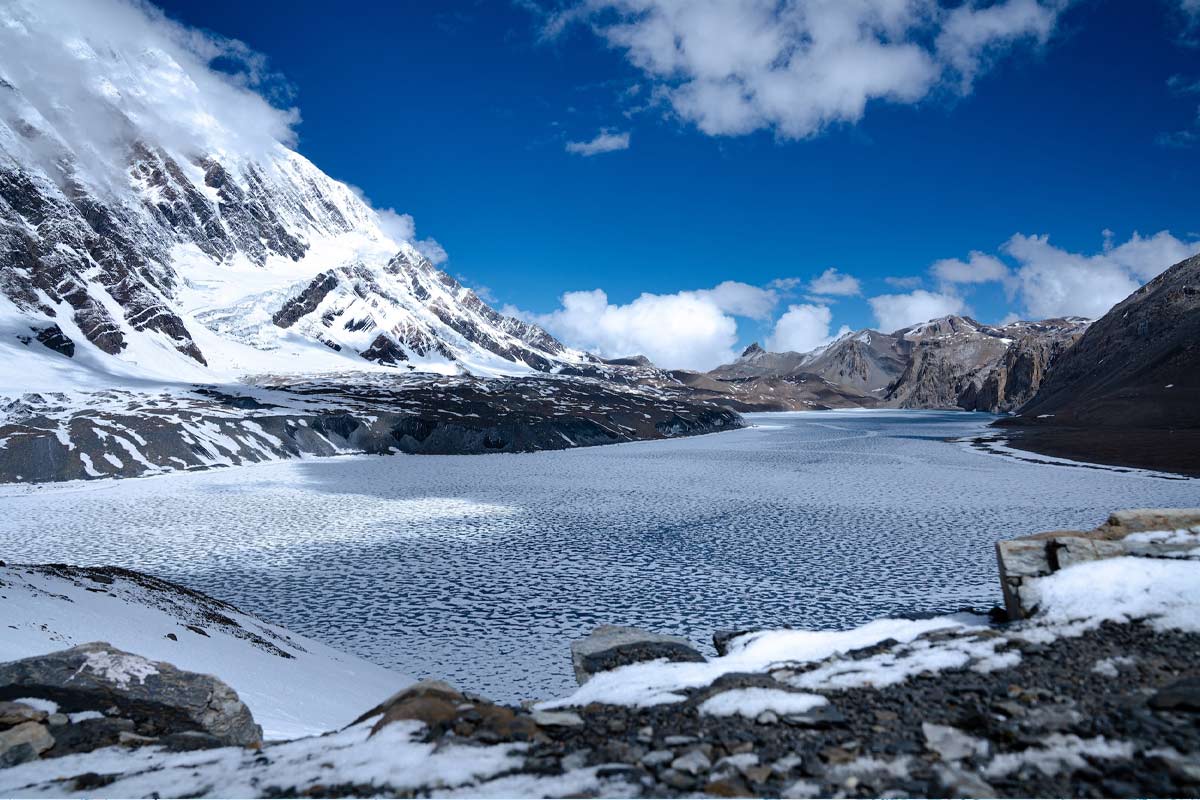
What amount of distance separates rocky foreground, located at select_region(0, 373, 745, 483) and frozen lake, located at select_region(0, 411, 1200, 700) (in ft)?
24.9

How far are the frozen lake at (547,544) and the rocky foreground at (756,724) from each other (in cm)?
728

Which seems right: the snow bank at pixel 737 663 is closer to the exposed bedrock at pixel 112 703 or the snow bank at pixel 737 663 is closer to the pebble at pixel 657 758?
the pebble at pixel 657 758

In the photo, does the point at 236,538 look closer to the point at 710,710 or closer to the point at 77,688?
the point at 77,688

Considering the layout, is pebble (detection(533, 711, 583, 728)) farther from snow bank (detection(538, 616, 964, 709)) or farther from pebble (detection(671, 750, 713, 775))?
pebble (detection(671, 750, 713, 775))

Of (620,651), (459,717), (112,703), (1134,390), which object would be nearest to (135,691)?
(112,703)

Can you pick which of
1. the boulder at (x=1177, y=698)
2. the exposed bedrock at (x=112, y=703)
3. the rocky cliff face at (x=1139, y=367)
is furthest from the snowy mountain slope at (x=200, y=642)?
the rocky cliff face at (x=1139, y=367)

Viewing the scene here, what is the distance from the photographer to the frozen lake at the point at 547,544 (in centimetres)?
2025

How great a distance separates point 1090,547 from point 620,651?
370 inches

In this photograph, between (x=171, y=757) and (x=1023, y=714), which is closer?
(x=1023, y=714)

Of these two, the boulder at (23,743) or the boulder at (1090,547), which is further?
the boulder at (1090,547)

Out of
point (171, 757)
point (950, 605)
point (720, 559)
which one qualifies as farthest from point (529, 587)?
point (171, 757)

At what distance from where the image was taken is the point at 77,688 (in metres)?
9.79

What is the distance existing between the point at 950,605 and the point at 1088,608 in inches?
414

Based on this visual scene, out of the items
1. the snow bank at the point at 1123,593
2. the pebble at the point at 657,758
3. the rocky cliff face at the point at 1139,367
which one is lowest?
the pebble at the point at 657,758
